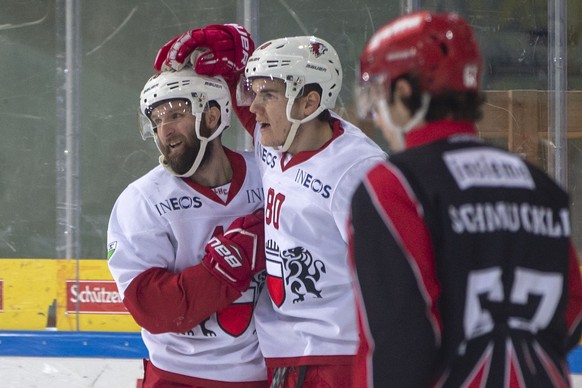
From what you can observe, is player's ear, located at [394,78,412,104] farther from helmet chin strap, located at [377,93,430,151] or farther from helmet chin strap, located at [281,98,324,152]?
helmet chin strap, located at [281,98,324,152]

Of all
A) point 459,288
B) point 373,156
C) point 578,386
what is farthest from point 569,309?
point 578,386

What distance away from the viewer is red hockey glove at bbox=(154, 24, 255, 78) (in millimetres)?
2244

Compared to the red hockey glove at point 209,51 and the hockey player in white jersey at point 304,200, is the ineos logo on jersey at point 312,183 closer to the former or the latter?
the hockey player in white jersey at point 304,200

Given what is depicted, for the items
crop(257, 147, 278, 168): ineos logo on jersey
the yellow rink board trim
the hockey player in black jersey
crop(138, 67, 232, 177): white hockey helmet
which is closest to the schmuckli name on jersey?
crop(257, 147, 278, 168): ineos logo on jersey

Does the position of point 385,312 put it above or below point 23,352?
above

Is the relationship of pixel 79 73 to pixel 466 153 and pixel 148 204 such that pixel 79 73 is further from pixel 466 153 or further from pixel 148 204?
pixel 466 153

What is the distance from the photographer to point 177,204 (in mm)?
2180

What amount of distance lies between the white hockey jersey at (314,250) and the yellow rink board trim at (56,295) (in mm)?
1887

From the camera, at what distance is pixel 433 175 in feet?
3.91

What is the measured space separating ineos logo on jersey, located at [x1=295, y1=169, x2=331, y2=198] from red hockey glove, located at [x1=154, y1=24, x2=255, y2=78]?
37 centimetres

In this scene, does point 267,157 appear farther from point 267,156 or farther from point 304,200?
point 304,200

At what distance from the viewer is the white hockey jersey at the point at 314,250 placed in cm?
200

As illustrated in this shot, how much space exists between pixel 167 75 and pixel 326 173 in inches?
18.8

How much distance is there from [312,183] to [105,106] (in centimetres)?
206
